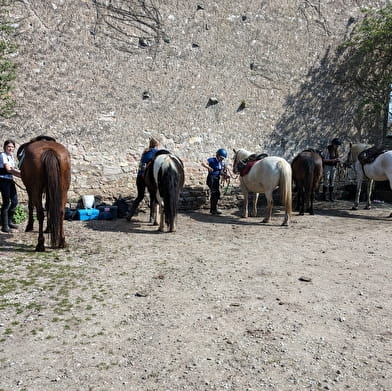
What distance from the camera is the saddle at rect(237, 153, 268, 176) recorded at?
8141 millimetres

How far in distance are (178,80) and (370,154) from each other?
16.7ft

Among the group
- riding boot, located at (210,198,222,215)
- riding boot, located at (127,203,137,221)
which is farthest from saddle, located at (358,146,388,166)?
riding boot, located at (127,203,137,221)

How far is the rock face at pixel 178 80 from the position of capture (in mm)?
7781

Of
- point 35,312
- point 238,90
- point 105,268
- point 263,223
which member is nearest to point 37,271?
point 105,268

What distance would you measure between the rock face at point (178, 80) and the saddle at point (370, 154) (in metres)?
1.90

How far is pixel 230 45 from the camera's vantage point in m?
9.69

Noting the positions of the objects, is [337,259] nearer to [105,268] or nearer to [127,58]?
[105,268]

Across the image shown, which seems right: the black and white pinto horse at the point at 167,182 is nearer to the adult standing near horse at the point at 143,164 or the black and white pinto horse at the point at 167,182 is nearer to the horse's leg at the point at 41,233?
the adult standing near horse at the point at 143,164

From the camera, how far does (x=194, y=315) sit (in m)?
3.33

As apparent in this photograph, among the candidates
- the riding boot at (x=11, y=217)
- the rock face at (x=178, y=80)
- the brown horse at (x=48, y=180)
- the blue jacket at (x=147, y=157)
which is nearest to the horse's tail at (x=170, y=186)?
the blue jacket at (x=147, y=157)

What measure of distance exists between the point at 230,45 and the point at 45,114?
5.09m

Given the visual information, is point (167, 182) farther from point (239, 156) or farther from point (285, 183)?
point (239, 156)

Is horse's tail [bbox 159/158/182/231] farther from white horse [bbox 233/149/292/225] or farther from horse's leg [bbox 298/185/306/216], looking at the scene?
horse's leg [bbox 298/185/306/216]

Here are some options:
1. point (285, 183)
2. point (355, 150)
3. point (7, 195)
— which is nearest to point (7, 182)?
point (7, 195)
